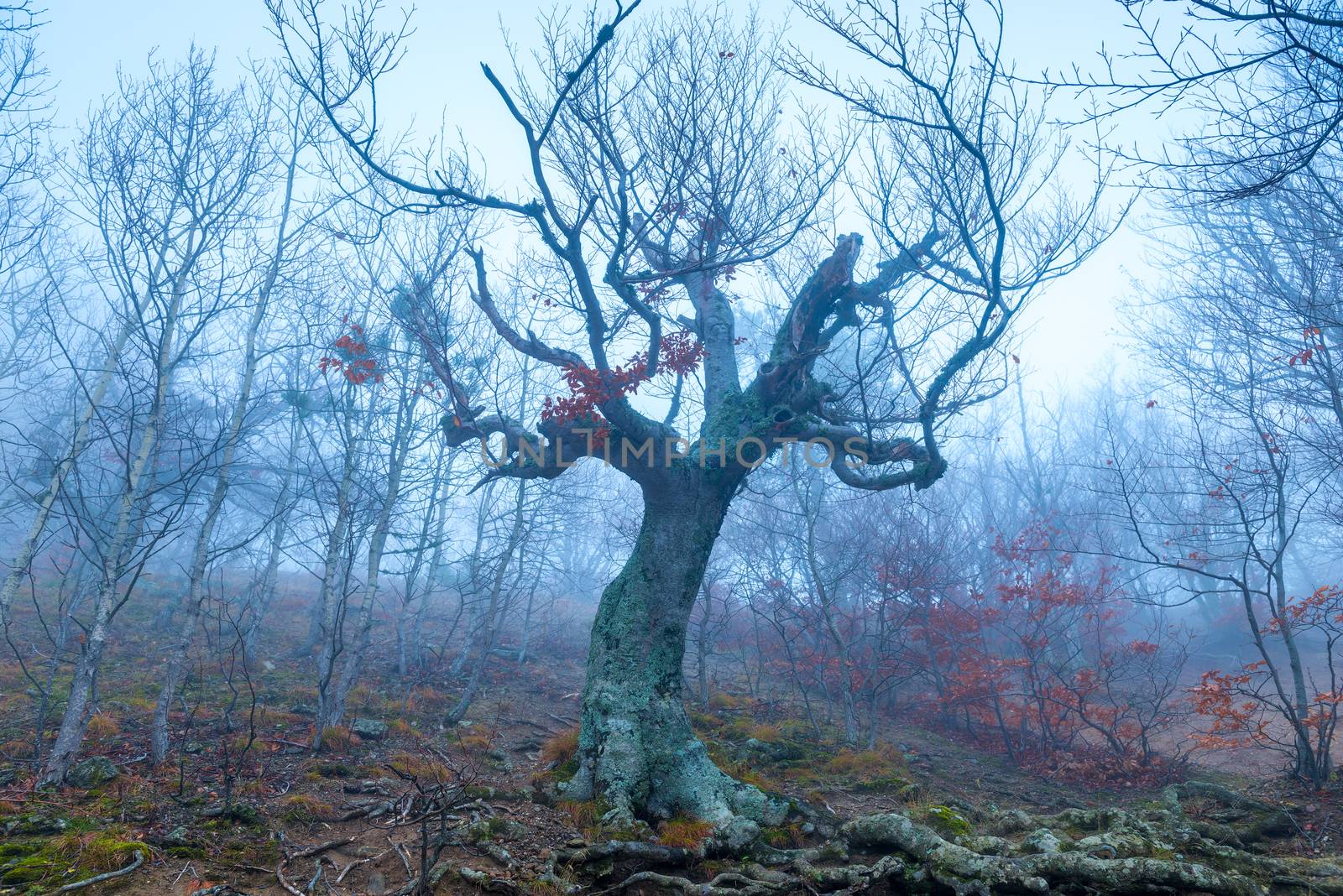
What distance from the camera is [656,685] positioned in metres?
5.60

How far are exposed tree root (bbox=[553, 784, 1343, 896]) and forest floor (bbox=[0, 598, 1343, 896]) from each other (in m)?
0.15

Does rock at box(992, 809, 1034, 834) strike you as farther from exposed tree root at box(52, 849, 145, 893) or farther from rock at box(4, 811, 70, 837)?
rock at box(4, 811, 70, 837)

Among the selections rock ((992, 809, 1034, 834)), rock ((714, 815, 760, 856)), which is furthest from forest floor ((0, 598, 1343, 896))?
rock ((992, 809, 1034, 834))

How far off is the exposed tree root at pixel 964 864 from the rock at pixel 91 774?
Result: 3.63m

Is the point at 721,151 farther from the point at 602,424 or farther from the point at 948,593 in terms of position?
the point at 948,593

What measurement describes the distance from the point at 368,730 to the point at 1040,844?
6475mm

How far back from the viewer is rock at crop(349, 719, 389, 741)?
24.0 ft

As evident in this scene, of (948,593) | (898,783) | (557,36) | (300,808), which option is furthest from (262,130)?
(948,593)

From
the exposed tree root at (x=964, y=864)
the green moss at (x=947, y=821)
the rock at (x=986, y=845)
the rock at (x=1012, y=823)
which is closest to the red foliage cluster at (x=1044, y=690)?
the rock at (x=1012, y=823)

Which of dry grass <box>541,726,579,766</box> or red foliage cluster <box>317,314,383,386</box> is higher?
red foliage cluster <box>317,314,383,386</box>

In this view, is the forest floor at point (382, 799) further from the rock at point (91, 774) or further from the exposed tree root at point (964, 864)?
the exposed tree root at point (964, 864)

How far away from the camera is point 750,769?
7.38 m

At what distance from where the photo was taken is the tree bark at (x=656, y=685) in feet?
16.6

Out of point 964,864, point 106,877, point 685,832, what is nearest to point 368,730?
point 106,877
